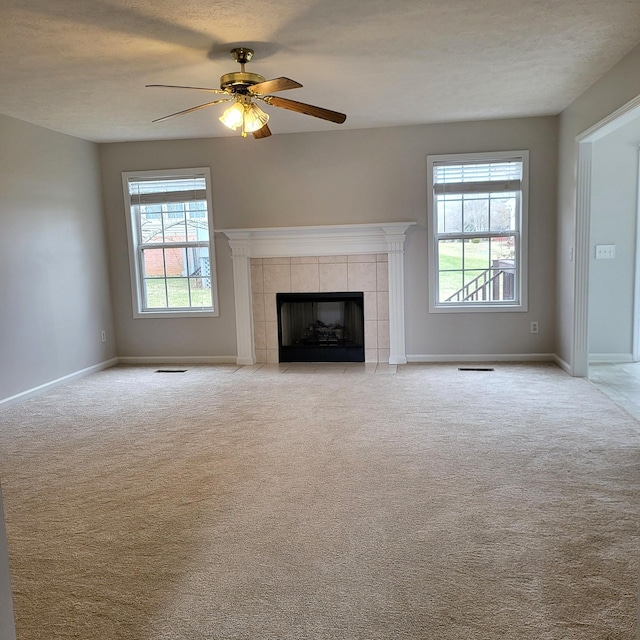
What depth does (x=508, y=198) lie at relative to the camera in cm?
571

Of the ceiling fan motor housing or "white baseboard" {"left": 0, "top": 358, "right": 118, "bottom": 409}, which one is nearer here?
the ceiling fan motor housing

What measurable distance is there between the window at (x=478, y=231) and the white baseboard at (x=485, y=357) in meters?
0.49

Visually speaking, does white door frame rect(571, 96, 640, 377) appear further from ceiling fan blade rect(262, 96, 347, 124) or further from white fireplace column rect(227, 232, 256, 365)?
white fireplace column rect(227, 232, 256, 365)

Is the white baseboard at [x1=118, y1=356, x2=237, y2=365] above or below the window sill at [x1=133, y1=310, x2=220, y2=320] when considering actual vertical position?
below

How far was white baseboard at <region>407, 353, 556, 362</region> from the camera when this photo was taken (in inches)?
228

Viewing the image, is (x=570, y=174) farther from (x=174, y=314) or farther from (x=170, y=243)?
(x=174, y=314)

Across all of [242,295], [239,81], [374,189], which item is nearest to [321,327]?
[242,295]

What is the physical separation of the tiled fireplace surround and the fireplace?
0.31 feet

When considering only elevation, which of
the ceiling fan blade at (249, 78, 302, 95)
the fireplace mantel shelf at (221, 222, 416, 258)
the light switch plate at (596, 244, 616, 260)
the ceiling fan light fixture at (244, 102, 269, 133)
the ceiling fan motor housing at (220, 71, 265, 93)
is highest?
the ceiling fan motor housing at (220, 71, 265, 93)

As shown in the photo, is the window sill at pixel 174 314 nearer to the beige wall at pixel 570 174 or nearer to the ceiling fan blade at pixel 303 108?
the ceiling fan blade at pixel 303 108

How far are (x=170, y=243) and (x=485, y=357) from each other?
3.71 m

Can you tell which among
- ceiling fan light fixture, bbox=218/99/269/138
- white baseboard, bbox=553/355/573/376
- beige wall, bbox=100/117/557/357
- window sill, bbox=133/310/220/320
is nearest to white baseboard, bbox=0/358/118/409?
window sill, bbox=133/310/220/320

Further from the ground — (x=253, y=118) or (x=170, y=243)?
(x=253, y=118)

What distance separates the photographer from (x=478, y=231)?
5.80m
